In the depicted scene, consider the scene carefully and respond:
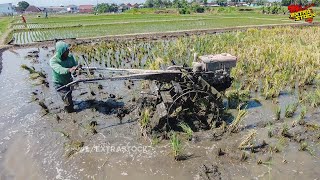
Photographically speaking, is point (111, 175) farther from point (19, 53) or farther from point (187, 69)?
point (19, 53)

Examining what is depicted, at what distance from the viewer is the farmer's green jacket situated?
21.0 feet

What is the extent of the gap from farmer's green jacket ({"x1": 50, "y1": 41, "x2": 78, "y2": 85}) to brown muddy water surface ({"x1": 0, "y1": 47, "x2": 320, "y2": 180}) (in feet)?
3.02

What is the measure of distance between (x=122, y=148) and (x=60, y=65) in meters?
2.53

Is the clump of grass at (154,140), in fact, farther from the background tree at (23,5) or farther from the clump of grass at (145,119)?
the background tree at (23,5)

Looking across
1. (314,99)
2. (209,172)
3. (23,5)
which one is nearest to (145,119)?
(209,172)

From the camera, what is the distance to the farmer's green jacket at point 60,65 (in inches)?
252

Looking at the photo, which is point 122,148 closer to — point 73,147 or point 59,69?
point 73,147

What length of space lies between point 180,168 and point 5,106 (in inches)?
220

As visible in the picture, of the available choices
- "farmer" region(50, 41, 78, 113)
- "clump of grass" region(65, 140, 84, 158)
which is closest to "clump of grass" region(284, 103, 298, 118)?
"clump of grass" region(65, 140, 84, 158)

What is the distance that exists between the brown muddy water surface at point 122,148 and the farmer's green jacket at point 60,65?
0.92 meters

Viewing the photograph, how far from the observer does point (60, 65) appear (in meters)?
6.66

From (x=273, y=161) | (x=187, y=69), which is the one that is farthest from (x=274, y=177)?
(x=187, y=69)

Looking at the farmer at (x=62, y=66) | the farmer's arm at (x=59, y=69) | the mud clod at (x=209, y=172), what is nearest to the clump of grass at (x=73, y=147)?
the farmer at (x=62, y=66)

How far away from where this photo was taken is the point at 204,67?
22.8 ft
